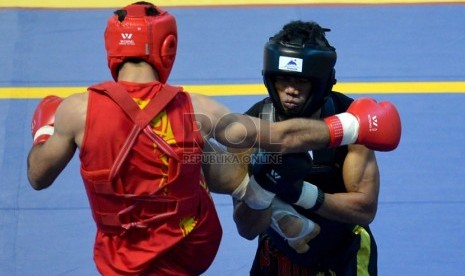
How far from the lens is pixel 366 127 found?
122 inches

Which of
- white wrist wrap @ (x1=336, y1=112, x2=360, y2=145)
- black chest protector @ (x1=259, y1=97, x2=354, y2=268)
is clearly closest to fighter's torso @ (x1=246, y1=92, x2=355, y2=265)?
black chest protector @ (x1=259, y1=97, x2=354, y2=268)

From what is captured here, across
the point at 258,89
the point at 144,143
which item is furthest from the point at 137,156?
the point at 258,89

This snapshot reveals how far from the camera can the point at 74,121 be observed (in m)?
2.91

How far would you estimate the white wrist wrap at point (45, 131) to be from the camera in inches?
122

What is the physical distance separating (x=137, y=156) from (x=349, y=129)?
0.71 metres

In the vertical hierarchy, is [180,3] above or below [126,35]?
below

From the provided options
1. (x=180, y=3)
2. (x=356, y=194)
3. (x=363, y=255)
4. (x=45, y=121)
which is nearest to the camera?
(x=45, y=121)

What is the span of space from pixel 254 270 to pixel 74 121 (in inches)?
49.4

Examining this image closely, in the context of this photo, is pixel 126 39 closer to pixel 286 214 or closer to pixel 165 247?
pixel 165 247

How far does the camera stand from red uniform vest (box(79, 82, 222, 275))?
2.91m

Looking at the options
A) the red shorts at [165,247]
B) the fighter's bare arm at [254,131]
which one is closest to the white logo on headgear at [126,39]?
the fighter's bare arm at [254,131]

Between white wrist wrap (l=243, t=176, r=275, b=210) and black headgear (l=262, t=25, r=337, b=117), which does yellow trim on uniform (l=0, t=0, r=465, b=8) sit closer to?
black headgear (l=262, t=25, r=337, b=117)

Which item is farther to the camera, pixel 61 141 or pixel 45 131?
pixel 45 131

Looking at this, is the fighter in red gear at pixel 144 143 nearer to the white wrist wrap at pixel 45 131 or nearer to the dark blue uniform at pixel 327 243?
the white wrist wrap at pixel 45 131
